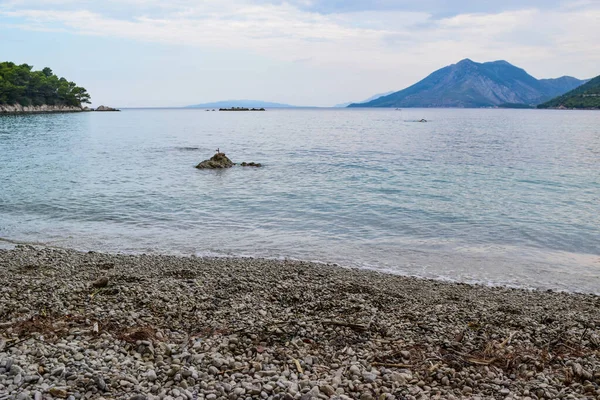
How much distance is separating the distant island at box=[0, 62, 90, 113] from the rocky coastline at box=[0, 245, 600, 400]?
157575mm

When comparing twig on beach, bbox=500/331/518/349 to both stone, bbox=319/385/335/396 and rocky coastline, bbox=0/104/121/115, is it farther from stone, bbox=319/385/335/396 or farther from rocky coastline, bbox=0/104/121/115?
rocky coastline, bbox=0/104/121/115

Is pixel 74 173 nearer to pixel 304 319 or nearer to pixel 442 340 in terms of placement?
pixel 304 319

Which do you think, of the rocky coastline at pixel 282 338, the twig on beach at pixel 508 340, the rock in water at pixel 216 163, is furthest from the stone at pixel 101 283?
the rock in water at pixel 216 163

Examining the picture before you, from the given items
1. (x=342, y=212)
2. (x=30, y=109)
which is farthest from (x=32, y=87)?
(x=342, y=212)

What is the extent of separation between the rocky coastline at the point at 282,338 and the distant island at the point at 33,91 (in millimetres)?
157575

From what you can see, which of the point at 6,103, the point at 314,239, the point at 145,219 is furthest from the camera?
the point at 6,103

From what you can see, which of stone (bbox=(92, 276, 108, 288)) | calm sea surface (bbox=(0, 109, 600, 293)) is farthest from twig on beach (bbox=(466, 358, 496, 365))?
stone (bbox=(92, 276, 108, 288))

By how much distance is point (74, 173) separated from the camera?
34125 mm

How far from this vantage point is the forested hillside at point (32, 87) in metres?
142

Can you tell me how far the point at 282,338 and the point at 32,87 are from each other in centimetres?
17902

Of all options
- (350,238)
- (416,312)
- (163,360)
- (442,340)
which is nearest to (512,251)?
(350,238)

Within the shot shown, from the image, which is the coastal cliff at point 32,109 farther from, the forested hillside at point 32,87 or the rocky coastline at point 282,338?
the rocky coastline at point 282,338

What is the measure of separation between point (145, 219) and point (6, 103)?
15411 cm

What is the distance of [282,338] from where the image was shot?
26.1 ft
